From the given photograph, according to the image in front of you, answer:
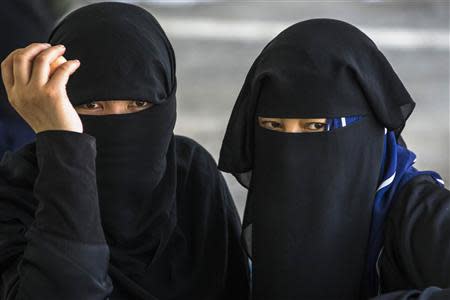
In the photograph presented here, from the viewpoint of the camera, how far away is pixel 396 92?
2.19 metres

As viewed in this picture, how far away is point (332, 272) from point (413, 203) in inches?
11.1

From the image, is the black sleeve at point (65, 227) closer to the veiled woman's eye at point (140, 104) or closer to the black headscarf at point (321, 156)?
the veiled woman's eye at point (140, 104)

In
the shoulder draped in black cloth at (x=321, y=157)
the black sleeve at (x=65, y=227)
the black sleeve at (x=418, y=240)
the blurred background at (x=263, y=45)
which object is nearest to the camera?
the black sleeve at (x=65, y=227)

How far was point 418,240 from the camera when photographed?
6.88ft

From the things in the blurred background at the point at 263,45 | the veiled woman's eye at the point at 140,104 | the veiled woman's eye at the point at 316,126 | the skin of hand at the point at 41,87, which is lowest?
the blurred background at the point at 263,45

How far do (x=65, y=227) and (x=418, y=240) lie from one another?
34.1 inches

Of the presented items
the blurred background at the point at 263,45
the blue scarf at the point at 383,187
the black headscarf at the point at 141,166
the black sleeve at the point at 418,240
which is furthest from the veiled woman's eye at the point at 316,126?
the blurred background at the point at 263,45

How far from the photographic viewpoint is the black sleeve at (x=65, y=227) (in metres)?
1.94

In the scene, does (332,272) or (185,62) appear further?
(185,62)

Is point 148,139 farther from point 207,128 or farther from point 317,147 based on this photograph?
point 207,128

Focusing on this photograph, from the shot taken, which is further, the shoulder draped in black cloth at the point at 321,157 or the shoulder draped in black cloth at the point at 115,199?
the shoulder draped in black cloth at the point at 321,157

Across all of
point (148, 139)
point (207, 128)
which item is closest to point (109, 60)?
point (148, 139)

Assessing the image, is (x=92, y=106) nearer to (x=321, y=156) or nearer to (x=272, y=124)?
(x=272, y=124)

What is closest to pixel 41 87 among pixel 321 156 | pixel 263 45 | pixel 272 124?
pixel 272 124
